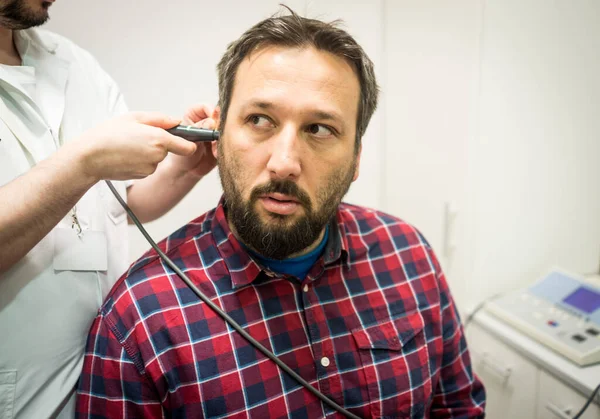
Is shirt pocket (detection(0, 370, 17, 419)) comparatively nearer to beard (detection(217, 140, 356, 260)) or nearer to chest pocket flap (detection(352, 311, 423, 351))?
beard (detection(217, 140, 356, 260))

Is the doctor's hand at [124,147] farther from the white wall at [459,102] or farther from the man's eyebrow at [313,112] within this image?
the white wall at [459,102]

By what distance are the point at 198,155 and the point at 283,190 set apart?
0.38 metres

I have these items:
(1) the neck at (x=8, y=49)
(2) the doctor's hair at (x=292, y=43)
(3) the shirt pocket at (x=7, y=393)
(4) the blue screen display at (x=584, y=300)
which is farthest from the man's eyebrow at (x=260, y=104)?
(4) the blue screen display at (x=584, y=300)

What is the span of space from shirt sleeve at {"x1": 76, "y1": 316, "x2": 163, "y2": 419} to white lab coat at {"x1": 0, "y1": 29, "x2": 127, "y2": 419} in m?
0.04

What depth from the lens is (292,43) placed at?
3.04ft

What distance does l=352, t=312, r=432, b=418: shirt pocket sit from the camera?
99 cm

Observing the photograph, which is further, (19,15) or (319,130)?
(319,130)

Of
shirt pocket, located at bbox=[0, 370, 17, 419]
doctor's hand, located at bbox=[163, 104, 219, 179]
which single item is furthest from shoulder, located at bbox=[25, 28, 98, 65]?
shirt pocket, located at bbox=[0, 370, 17, 419]

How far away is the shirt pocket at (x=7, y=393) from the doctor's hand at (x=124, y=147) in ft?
1.36

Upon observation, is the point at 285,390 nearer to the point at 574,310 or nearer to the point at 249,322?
the point at 249,322

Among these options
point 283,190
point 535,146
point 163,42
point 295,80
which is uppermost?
point 163,42

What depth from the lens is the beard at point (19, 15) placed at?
0.79m

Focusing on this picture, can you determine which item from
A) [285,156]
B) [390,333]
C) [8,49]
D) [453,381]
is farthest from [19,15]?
[453,381]

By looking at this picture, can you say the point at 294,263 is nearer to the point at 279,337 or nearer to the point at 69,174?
the point at 279,337
